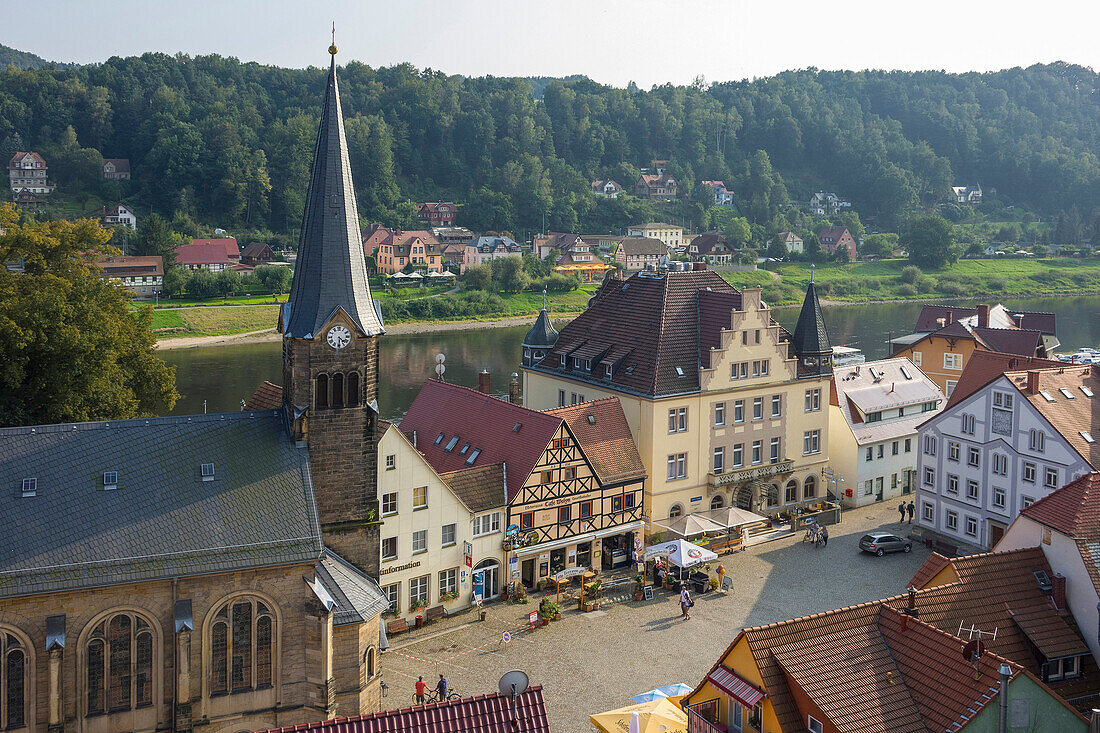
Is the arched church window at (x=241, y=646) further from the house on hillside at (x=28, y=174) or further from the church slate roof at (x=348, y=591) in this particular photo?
the house on hillside at (x=28, y=174)

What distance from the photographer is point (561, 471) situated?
36438mm

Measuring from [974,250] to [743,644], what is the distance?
187 metres

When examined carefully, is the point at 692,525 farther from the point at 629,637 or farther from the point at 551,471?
the point at 629,637

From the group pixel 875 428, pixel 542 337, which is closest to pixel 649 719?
pixel 542 337

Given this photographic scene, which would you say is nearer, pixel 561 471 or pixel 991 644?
pixel 991 644

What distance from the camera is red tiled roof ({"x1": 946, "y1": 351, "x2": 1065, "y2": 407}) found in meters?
44.2

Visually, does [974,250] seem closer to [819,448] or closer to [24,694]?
[819,448]

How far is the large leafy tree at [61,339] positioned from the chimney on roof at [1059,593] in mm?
30174

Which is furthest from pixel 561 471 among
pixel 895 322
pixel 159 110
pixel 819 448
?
pixel 159 110

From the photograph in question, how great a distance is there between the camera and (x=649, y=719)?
76.5ft

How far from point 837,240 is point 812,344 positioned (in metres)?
149

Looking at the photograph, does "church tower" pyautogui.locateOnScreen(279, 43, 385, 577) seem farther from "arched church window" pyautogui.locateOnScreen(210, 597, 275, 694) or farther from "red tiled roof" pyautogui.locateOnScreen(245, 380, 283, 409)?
"red tiled roof" pyautogui.locateOnScreen(245, 380, 283, 409)

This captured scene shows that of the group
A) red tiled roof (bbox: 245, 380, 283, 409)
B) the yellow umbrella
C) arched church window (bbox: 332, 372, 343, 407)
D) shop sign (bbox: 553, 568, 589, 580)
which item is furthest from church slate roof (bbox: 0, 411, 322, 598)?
shop sign (bbox: 553, 568, 589, 580)

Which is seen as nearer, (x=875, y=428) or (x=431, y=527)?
(x=431, y=527)
